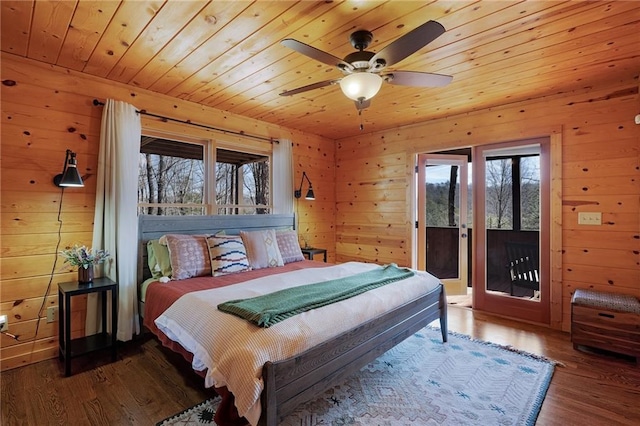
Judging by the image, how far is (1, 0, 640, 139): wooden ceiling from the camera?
190 cm

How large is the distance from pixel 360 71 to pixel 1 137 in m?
2.78

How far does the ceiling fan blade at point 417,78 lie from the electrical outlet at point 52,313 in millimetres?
3220

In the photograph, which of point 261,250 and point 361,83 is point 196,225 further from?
point 361,83

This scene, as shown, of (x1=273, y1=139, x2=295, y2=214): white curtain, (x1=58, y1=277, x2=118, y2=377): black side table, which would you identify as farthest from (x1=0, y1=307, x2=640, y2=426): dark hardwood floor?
(x1=273, y1=139, x2=295, y2=214): white curtain

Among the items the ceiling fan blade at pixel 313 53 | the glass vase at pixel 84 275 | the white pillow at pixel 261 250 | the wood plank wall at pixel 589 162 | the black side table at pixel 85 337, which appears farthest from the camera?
the white pillow at pixel 261 250

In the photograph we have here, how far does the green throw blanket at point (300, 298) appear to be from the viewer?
1783 mm

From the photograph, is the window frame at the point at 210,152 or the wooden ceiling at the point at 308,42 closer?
the wooden ceiling at the point at 308,42

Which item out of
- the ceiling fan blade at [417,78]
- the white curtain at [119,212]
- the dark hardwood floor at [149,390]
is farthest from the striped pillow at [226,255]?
the ceiling fan blade at [417,78]

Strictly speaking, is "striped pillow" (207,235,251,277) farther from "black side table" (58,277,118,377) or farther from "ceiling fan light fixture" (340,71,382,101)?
"ceiling fan light fixture" (340,71,382,101)

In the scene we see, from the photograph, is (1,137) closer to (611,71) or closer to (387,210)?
(387,210)

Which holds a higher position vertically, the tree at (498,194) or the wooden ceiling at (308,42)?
the wooden ceiling at (308,42)

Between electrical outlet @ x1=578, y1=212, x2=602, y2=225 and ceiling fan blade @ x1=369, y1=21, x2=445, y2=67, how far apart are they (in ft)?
8.86

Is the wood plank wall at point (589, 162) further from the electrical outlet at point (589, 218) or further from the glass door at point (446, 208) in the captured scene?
the glass door at point (446, 208)

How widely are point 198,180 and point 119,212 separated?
1047mm
